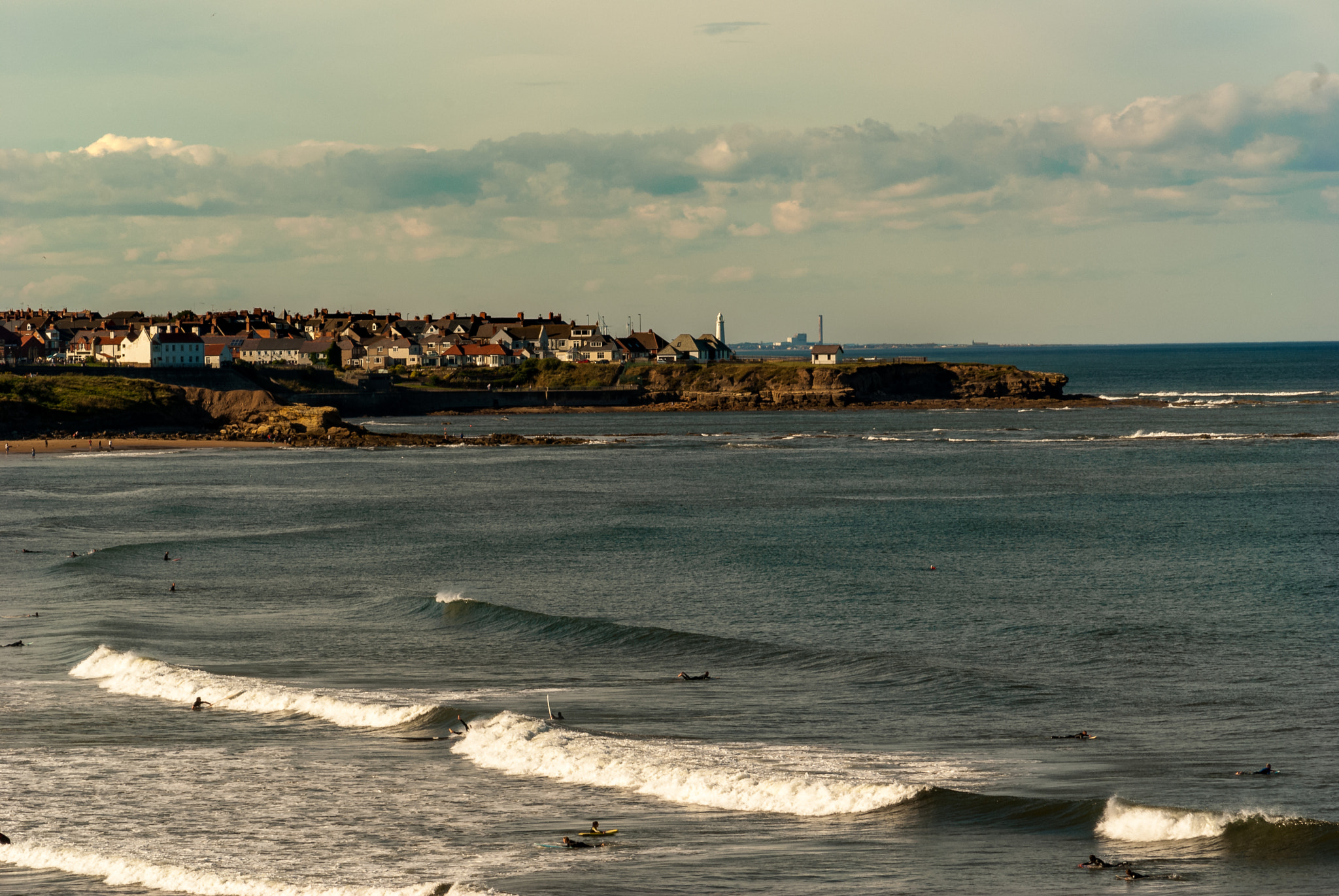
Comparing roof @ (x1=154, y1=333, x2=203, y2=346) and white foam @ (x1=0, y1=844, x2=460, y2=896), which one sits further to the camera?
roof @ (x1=154, y1=333, x2=203, y2=346)

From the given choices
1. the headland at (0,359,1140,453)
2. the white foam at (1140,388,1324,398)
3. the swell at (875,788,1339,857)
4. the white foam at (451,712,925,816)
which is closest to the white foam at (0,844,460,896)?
the white foam at (451,712,925,816)

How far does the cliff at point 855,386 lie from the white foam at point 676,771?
146 metres

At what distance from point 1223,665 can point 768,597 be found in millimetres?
13638

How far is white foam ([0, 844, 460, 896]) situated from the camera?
14.4 m

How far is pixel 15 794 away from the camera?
18.3 metres

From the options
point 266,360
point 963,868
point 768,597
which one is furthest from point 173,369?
point 963,868

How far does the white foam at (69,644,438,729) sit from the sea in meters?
0.14

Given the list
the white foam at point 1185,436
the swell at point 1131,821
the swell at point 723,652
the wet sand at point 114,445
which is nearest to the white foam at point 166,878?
the swell at point 1131,821

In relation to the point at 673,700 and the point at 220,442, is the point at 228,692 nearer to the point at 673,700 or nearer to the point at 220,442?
the point at 673,700

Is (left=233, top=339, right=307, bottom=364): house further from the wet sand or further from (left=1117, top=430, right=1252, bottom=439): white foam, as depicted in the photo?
(left=1117, top=430, right=1252, bottom=439): white foam

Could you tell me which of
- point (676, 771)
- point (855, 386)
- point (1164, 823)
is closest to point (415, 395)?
point (855, 386)

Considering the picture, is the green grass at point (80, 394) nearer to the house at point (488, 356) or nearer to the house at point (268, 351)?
the house at point (268, 351)

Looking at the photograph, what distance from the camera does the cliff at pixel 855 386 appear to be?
542ft

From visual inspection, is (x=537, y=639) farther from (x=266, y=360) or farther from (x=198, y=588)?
(x=266, y=360)
